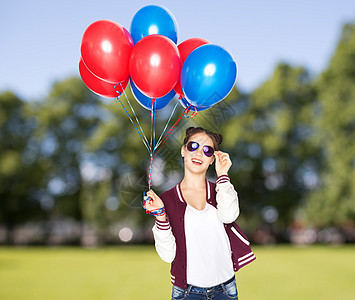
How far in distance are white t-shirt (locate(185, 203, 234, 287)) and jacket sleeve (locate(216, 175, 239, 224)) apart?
0.12 meters

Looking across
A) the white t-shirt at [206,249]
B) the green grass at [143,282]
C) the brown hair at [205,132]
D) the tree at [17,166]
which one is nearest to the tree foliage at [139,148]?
the tree at [17,166]

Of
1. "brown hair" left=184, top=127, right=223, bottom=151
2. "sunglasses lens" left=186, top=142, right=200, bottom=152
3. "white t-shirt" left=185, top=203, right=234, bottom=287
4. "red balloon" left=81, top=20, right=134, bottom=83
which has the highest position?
"red balloon" left=81, top=20, right=134, bottom=83

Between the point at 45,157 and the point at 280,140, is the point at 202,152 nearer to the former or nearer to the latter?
the point at 280,140

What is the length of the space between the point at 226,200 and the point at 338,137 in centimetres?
2397

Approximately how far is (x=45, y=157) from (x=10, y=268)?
640 inches

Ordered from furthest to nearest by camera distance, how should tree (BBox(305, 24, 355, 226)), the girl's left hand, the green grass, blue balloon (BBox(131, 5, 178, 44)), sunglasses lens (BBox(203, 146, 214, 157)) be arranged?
tree (BBox(305, 24, 355, 226))
the green grass
blue balloon (BBox(131, 5, 178, 44))
sunglasses lens (BBox(203, 146, 214, 157))
the girl's left hand

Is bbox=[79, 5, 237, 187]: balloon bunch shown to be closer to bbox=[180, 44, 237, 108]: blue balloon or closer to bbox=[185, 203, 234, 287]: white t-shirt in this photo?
bbox=[180, 44, 237, 108]: blue balloon

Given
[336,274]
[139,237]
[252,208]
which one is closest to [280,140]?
[252,208]

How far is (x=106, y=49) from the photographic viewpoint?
3.21m

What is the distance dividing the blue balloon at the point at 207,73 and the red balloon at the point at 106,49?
56 centimetres

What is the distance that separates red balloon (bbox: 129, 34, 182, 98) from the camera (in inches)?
122

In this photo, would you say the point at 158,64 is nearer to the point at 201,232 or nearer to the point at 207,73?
the point at 207,73

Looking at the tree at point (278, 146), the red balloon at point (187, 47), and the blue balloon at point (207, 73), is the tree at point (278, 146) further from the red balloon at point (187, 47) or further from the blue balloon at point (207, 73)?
the blue balloon at point (207, 73)

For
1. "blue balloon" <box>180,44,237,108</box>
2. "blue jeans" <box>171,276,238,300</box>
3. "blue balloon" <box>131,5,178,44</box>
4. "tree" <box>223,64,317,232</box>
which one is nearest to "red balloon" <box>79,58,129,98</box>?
"blue balloon" <box>131,5,178,44</box>
